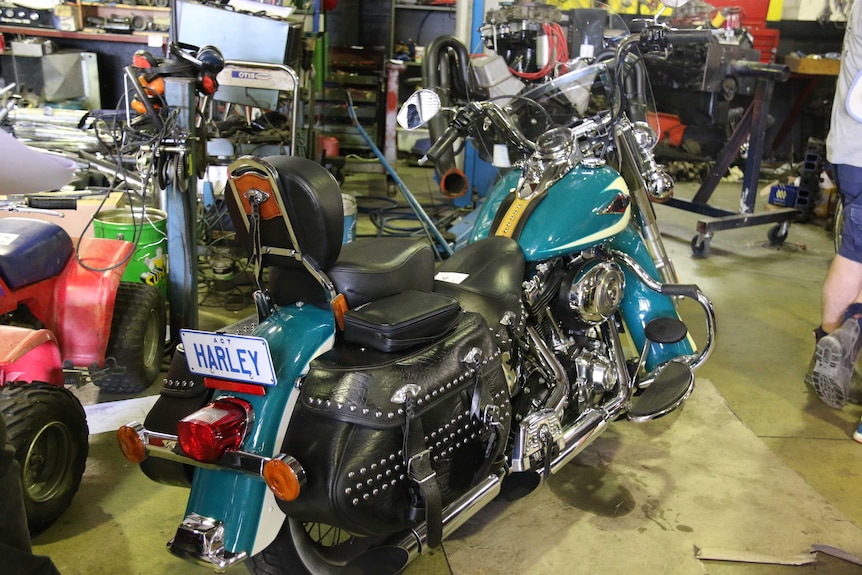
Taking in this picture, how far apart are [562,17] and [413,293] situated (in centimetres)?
364

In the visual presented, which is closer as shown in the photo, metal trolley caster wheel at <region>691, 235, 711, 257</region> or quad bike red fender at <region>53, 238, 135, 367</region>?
quad bike red fender at <region>53, 238, 135, 367</region>

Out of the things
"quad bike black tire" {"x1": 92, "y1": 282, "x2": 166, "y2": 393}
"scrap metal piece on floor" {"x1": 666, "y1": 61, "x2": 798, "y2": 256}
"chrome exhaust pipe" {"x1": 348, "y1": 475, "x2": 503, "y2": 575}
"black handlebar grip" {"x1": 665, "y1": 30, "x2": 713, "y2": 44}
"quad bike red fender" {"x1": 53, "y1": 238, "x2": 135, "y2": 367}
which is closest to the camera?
"chrome exhaust pipe" {"x1": 348, "y1": 475, "x2": 503, "y2": 575}

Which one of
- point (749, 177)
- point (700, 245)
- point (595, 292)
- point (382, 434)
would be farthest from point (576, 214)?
point (749, 177)

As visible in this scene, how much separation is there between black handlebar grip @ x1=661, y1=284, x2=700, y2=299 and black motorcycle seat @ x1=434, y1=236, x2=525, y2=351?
1.89ft

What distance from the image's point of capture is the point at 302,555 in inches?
61.1

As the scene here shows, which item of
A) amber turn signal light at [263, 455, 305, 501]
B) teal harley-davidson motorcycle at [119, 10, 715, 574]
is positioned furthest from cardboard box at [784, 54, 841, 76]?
amber turn signal light at [263, 455, 305, 501]

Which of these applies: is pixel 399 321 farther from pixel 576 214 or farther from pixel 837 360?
pixel 837 360

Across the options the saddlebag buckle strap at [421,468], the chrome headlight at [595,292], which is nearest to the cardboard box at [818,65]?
the chrome headlight at [595,292]

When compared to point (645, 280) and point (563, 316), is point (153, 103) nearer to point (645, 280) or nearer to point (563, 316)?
point (563, 316)

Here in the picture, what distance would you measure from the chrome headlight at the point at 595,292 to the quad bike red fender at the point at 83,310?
1.51m

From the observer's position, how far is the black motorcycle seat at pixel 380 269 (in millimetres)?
1601

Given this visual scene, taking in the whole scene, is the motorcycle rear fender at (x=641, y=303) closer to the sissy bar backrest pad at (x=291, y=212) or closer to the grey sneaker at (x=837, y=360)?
the grey sneaker at (x=837, y=360)

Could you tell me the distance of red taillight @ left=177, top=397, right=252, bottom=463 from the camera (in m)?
1.38

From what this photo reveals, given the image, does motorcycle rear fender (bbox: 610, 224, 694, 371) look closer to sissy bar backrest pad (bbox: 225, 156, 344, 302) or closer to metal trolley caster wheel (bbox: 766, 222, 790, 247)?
sissy bar backrest pad (bbox: 225, 156, 344, 302)
